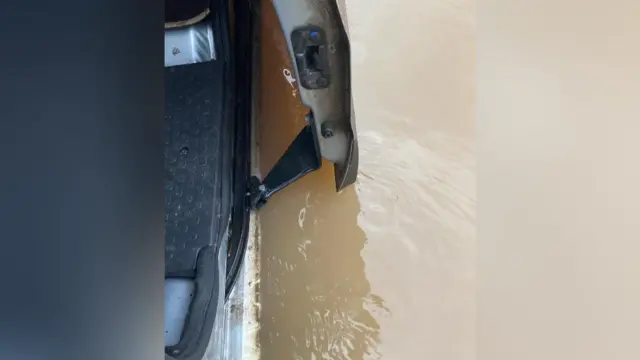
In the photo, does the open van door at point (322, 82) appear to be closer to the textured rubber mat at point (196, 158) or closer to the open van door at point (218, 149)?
the open van door at point (218, 149)

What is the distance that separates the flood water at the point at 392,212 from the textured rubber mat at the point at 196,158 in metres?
0.13

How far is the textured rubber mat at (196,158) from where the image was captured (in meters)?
0.87

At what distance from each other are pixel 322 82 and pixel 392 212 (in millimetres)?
256

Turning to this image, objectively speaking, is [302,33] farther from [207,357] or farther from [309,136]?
[207,357]

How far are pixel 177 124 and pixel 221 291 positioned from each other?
0.27m

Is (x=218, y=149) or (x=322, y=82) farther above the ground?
(x=322, y=82)

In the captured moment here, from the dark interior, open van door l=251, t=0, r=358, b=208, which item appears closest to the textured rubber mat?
the dark interior

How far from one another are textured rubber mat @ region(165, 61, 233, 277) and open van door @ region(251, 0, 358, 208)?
0.40 feet

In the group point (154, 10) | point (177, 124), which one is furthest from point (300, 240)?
point (154, 10)

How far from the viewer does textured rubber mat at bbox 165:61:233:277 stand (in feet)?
2.86

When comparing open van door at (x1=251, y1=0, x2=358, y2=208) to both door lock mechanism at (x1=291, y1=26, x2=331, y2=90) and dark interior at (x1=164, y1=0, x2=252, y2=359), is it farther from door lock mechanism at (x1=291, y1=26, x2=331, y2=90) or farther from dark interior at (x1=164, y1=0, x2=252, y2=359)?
dark interior at (x1=164, y1=0, x2=252, y2=359)

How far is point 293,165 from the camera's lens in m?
0.91

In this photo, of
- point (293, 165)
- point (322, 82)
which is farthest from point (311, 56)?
point (293, 165)

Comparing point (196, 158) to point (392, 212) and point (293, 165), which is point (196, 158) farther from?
point (392, 212)
